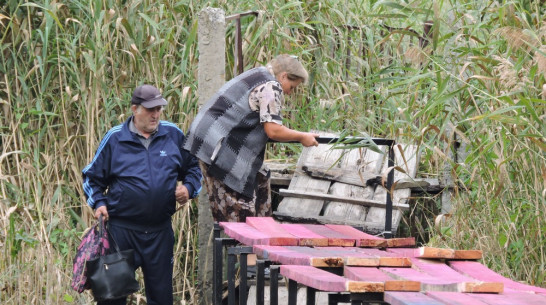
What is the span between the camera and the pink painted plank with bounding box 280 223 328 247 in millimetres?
4398

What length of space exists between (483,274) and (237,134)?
2.78 m

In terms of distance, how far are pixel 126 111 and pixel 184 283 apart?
135cm

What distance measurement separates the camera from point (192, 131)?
620 cm

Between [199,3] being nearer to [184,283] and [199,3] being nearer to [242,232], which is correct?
[184,283]

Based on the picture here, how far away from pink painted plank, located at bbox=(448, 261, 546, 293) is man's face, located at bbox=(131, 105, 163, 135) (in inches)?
97.0

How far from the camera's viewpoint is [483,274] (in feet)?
12.1

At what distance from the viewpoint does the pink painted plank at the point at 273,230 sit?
4.38 m

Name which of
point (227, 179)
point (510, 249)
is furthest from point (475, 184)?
point (227, 179)

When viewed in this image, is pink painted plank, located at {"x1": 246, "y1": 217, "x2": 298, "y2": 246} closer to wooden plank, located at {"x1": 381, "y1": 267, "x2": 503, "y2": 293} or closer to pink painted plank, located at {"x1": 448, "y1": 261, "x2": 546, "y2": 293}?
pink painted plank, located at {"x1": 448, "y1": 261, "x2": 546, "y2": 293}

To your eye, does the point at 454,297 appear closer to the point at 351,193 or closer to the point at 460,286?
the point at 460,286

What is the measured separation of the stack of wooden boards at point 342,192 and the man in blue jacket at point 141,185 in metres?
1.48

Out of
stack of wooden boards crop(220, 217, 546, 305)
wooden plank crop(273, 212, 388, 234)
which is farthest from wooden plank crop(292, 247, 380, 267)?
wooden plank crop(273, 212, 388, 234)

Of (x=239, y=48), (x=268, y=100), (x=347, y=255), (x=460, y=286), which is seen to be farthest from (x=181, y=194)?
(x=460, y=286)

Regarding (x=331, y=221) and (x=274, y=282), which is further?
(x=331, y=221)
